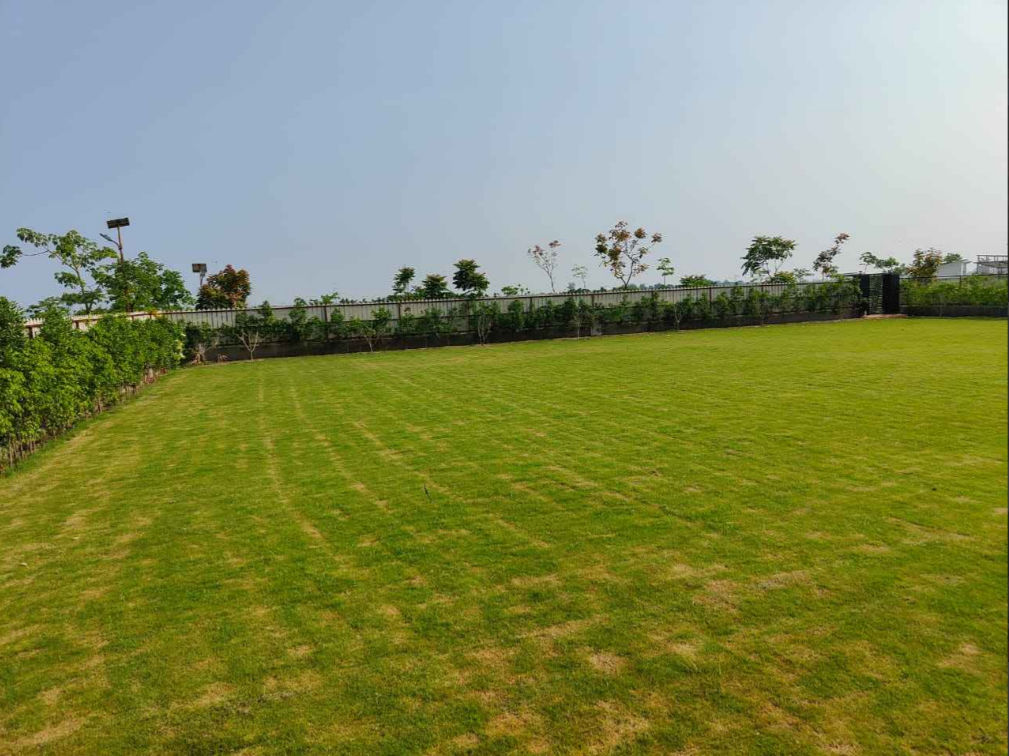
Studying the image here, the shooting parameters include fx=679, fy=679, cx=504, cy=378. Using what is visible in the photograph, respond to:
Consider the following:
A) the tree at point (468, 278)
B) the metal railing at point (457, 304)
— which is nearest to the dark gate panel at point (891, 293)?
the metal railing at point (457, 304)

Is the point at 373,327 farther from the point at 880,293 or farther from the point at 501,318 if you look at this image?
the point at 880,293

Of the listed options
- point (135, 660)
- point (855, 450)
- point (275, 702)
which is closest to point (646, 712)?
point (275, 702)

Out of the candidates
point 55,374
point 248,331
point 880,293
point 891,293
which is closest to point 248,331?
point 248,331

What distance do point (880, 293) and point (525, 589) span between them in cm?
2794

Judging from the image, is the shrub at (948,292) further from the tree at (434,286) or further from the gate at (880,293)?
the tree at (434,286)

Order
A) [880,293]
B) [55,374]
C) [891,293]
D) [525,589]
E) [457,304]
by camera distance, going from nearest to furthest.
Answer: [525,589], [55,374], [457,304], [891,293], [880,293]

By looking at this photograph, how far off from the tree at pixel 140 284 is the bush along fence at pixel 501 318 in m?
2.88

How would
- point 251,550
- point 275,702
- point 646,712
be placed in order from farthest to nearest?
point 251,550 < point 275,702 < point 646,712

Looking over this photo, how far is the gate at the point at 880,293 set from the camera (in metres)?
26.3

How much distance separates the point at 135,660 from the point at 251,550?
1.17 meters

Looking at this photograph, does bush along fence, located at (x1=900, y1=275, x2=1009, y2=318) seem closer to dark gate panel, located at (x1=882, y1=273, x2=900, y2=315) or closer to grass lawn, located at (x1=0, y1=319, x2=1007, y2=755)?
dark gate panel, located at (x1=882, y1=273, x2=900, y2=315)

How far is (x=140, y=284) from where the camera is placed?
21.4 metres

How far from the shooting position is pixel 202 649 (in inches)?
112

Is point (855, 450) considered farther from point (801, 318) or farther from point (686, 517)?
point (801, 318)
